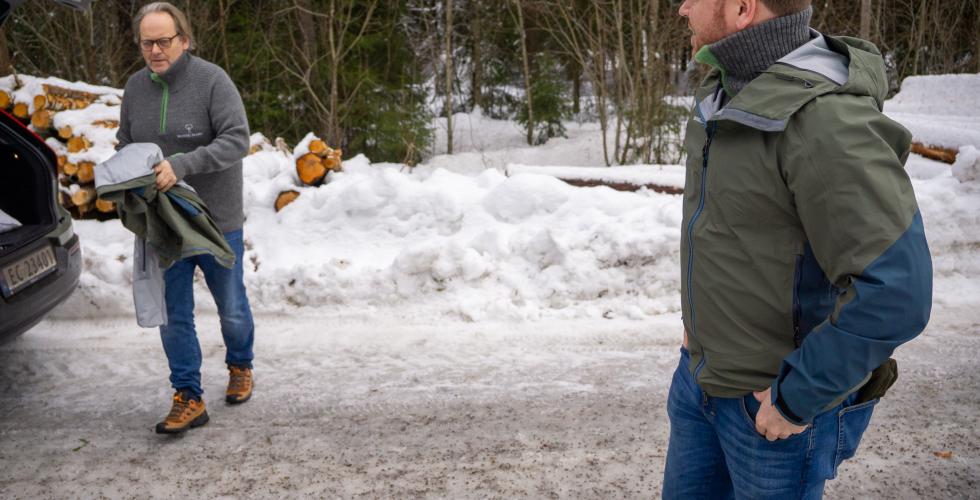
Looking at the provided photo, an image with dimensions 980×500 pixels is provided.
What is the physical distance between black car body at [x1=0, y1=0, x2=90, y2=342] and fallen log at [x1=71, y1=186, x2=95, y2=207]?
7.79 feet

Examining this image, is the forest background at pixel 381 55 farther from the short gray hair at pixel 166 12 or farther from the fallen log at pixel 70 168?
the short gray hair at pixel 166 12

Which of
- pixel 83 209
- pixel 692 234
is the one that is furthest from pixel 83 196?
pixel 692 234

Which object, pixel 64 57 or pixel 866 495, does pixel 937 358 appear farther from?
pixel 64 57

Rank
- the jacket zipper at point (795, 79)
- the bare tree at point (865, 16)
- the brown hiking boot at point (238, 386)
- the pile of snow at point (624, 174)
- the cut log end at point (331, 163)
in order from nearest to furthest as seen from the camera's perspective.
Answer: the jacket zipper at point (795, 79) → the brown hiking boot at point (238, 386) → the pile of snow at point (624, 174) → the cut log end at point (331, 163) → the bare tree at point (865, 16)

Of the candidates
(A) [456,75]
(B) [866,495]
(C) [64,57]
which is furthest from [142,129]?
(A) [456,75]

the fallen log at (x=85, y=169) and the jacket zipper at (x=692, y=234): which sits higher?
the jacket zipper at (x=692, y=234)

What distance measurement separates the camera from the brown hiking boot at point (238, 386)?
3898 millimetres

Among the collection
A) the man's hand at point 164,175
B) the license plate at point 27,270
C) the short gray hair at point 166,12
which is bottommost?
the license plate at point 27,270

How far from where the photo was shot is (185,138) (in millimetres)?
3555

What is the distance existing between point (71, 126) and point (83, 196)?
73 centimetres

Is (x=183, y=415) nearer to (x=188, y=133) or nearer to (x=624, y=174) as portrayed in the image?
(x=188, y=133)

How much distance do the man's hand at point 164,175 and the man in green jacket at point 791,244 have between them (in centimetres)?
249

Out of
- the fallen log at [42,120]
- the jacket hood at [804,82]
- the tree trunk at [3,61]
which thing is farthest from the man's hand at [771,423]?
the tree trunk at [3,61]

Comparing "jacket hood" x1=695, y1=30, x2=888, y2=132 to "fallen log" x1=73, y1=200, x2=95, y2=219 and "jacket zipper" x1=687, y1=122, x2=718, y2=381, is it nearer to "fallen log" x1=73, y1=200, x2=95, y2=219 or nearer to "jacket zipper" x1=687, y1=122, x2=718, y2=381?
"jacket zipper" x1=687, y1=122, x2=718, y2=381
